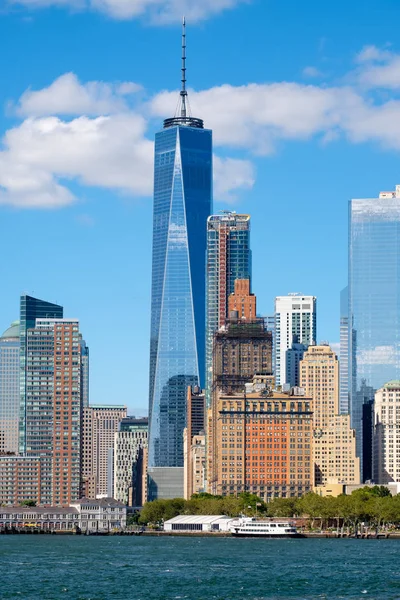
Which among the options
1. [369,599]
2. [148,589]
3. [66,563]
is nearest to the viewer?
[369,599]

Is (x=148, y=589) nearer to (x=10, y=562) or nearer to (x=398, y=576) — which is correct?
(x=398, y=576)

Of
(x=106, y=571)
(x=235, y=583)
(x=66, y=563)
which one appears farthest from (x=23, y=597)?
(x=66, y=563)

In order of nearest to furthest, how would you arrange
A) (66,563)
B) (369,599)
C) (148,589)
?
(369,599), (148,589), (66,563)

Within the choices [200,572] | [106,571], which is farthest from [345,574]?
[106,571]

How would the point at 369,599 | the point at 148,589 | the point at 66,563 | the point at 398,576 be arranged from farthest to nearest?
the point at 66,563 → the point at 398,576 → the point at 148,589 → the point at 369,599

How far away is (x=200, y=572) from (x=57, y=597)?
36940 millimetres

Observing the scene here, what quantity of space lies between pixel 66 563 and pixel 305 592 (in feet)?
187

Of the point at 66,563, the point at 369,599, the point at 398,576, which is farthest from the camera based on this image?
the point at 66,563

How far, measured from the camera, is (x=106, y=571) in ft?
586

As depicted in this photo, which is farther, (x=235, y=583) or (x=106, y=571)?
(x=106, y=571)

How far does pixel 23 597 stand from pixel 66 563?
184ft

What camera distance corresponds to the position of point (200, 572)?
6900 inches

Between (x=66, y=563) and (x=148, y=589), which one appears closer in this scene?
(x=148, y=589)

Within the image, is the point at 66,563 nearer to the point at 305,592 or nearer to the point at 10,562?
the point at 10,562
